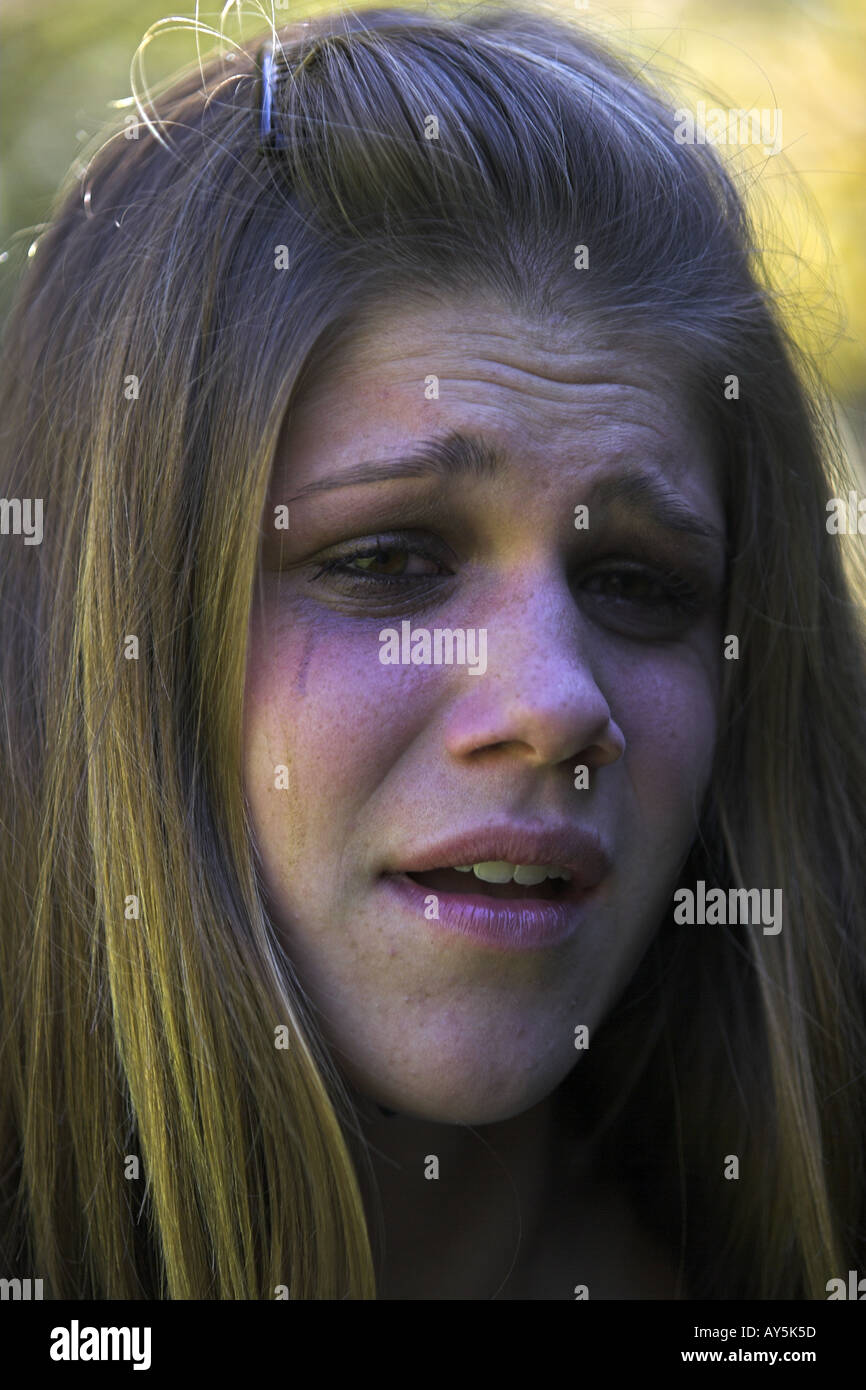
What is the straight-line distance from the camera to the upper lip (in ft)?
5.29

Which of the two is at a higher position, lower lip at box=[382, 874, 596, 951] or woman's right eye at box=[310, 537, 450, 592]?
woman's right eye at box=[310, 537, 450, 592]

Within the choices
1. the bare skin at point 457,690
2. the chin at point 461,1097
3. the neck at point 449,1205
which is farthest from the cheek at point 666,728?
the neck at point 449,1205

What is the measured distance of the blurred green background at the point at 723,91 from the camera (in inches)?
83.4

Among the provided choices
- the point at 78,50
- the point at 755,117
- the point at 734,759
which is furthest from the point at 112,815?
the point at 78,50

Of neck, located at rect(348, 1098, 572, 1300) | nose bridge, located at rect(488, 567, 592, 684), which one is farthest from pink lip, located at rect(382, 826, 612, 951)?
neck, located at rect(348, 1098, 572, 1300)

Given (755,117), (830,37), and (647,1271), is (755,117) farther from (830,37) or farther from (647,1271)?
(830,37)

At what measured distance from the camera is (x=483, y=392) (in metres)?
1.67

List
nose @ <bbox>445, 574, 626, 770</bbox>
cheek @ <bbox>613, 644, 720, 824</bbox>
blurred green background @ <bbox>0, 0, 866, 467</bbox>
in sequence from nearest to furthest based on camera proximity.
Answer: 1. nose @ <bbox>445, 574, 626, 770</bbox>
2. cheek @ <bbox>613, 644, 720, 824</bbox>
3. blurred green background @ <bbox>0, 0, 866, 467</bbox>

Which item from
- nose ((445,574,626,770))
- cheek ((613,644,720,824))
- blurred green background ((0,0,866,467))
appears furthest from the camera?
blurred green background ((0,0,866,467))

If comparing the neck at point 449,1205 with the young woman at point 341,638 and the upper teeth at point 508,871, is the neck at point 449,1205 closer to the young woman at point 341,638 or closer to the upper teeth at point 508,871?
the young woman at point 341,638

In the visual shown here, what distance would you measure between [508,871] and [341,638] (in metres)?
0.40

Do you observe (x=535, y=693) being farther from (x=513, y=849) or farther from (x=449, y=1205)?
(x=449, y=1205)

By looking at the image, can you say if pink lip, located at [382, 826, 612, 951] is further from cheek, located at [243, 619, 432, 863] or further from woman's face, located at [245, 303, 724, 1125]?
cheek, located at [243, 619, 432, 863]

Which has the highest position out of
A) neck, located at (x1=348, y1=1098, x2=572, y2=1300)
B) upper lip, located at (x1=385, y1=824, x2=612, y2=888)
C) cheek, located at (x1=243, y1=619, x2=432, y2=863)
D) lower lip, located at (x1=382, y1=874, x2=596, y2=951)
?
cheek, located at (x1=243, y1=619, x2=432, y2=863)
